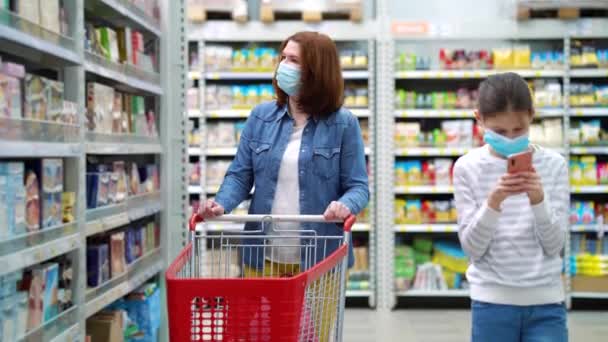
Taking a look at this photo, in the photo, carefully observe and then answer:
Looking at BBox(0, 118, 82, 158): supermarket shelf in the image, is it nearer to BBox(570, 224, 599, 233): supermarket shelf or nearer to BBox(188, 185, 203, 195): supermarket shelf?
BBox(188, 185, 203, 195): supermarket shelf

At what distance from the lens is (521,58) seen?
5.93 metres

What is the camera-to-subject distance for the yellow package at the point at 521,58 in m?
5.93

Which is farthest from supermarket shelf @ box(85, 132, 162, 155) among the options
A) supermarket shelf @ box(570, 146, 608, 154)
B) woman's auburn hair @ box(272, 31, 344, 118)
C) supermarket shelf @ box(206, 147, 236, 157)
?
supermarket shelf @ box(570, 146, 608, 154)

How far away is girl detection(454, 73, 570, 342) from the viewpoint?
1839 millimetres

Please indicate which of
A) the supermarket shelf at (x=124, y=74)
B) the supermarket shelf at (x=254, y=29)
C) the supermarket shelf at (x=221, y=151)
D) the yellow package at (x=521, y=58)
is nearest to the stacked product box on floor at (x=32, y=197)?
the supermarket shelf at (x=124, y=74)

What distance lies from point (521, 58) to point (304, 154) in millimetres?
4146

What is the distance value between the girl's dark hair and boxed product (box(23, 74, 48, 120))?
5.07 ft

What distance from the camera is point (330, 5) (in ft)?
19.5

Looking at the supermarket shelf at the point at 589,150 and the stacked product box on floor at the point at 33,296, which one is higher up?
the supermarket shelf at the point at 589,150

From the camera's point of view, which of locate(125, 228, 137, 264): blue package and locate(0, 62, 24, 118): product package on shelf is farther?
locate(125, 228, 137, 264): blue package

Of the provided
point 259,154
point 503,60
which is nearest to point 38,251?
point 259,154

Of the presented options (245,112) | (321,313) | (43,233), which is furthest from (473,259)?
(245,112)

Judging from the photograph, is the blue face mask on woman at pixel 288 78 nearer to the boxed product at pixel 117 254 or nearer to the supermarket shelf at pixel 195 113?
the boxed product at pixel 117 254

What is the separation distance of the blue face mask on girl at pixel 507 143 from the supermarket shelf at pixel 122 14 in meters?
1.97
